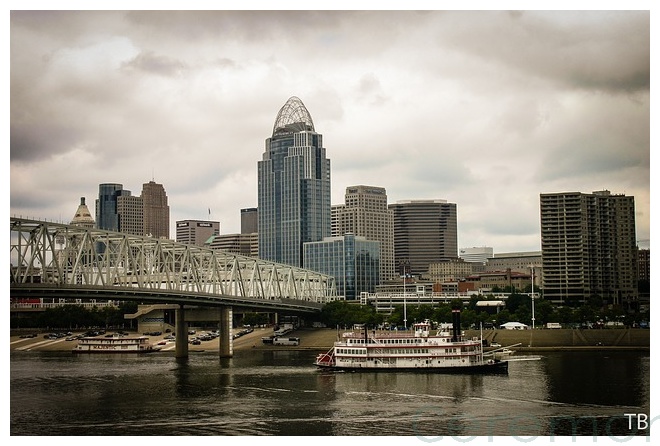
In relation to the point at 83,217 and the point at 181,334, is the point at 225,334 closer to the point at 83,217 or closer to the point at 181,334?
the point at 181,334

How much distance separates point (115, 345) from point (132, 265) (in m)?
17.7

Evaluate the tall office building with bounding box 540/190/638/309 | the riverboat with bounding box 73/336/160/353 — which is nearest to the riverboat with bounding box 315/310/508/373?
the riverboat with bounding box 73/336/160/353

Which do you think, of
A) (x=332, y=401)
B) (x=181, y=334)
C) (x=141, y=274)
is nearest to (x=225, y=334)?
(x=181, y=334)

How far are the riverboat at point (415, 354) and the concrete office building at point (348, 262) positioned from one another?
81619mm

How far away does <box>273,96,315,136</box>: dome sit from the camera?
166 m

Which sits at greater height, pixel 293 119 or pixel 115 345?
pixel 293 119

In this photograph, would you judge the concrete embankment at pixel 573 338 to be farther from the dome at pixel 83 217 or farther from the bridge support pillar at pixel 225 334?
the dome at pixel 83 217

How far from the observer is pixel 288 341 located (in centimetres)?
9281

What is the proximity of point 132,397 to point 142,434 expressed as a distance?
1105 centimetres

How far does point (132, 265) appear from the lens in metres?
74.8

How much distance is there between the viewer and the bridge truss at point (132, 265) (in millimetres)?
62062

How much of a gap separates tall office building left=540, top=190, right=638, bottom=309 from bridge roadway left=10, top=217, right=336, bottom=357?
37933 mm

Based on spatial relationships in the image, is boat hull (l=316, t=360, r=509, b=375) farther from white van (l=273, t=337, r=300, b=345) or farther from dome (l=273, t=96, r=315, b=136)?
dome (l=273, t=96, r=315, b=136)

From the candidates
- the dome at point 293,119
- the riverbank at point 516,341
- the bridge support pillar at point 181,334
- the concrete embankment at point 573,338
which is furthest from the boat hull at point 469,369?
the dome at point 293,119
